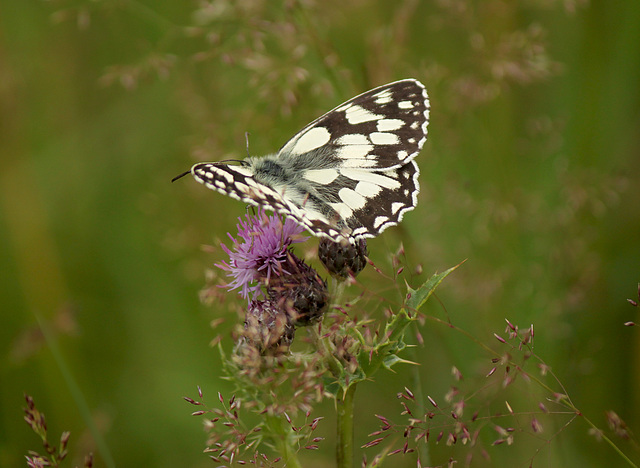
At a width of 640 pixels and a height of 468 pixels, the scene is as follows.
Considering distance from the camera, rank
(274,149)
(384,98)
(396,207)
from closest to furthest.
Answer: (396,207)
(384,98)
(274,149)

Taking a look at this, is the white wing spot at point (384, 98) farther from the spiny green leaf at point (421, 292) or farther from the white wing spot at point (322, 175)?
the spiny green leaf at point (421, 292)

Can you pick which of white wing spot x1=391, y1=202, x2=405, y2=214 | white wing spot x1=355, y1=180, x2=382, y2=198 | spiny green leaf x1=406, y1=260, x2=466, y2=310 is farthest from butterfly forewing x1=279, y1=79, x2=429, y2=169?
spiny green leaf x1=406, y1=260, x2=466, y2=310

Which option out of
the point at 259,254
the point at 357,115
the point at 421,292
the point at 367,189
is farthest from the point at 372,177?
the point at 421,292

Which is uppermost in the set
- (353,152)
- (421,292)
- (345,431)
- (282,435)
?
(353,152)

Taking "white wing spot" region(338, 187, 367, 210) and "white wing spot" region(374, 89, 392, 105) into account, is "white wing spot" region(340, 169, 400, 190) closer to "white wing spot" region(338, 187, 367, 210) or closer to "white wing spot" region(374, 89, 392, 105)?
"white wing spot" region(338, 187, 367, 210)

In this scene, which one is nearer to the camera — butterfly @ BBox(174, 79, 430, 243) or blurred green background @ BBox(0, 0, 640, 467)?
butterfly @ BBox(174, 79, 430, 243)

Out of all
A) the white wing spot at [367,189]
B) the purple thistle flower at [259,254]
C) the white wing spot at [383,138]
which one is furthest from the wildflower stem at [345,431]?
the white wing spot at [383,138]

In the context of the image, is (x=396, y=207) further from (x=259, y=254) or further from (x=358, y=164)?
(x=259, y=254)
